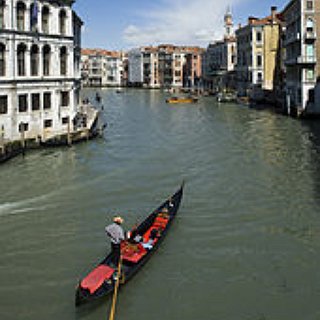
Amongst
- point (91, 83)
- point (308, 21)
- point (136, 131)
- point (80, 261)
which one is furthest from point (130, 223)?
point (91, 83)

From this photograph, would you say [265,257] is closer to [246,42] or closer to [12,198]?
[12,198]

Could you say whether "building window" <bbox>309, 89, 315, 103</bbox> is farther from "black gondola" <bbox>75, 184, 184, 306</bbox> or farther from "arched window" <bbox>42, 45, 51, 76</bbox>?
"black gondola" <bbox>75, 184, 184, 306</bbox>

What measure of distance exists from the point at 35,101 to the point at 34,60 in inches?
65.4

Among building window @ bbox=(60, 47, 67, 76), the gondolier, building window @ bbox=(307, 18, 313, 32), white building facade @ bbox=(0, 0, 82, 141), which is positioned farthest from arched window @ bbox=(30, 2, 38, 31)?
building window @ bbox=(307, 18, 313, 32)

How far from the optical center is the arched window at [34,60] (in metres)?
19.3

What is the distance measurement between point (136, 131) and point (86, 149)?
7.14 metres

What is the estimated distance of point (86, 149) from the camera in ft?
65.2

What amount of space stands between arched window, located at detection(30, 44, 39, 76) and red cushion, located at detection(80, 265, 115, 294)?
13860 millimetres

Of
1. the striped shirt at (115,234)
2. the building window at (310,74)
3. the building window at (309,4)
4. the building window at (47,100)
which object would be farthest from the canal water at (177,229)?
the building window at (309,4)

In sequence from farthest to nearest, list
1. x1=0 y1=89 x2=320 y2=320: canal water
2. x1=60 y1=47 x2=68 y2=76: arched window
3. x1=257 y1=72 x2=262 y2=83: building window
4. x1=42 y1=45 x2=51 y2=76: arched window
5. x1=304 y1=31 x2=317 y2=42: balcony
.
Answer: x1=257 y1=72 x2=262 y2=83: building window
x1=304 y1=31 x2=317 y2=42: balcony
x1=60 y1=47 x2=68 y2=76: arched window
x1=42 y1=45 x2=51 y2=76: arched window
x1=0 y1=89 x2=320 y2=320: canal water

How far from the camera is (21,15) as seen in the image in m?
18.5

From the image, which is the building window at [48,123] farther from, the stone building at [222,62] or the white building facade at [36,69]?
the stone building at [222,62]

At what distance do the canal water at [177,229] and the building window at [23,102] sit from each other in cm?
212

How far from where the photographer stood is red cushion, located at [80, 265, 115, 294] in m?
6.83
